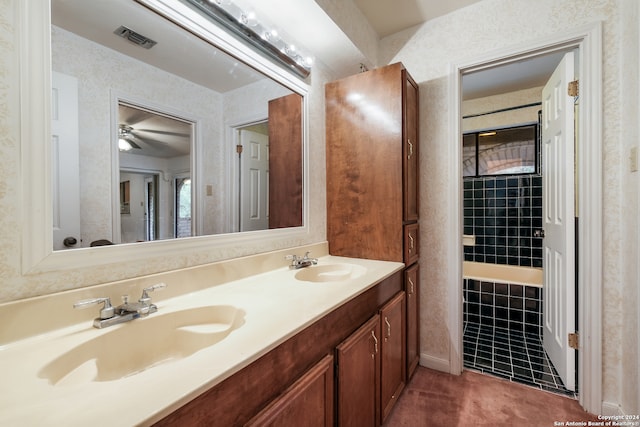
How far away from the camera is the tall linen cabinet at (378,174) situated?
65.1 inches

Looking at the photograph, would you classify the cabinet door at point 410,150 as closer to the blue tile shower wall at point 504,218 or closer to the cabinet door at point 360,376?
the cabinet door at point 360,376

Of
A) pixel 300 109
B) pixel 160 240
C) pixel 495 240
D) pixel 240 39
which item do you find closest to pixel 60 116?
pixel 160 240

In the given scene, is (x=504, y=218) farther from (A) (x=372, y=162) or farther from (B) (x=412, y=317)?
(A) (x=372, y=162)

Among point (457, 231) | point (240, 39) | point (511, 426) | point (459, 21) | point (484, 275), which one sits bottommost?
point (511, 426)

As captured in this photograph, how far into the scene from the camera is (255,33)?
4.49 ft

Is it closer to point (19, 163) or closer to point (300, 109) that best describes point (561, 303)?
point (300, 109)

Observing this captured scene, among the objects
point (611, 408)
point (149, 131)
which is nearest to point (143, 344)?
point (149, 131)

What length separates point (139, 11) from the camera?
979 millimetres

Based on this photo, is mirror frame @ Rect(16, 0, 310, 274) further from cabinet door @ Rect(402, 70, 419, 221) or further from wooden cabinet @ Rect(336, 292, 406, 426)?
cabinet door @ Rect(402, 70, 419, 221)

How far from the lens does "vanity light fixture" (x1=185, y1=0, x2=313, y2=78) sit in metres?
1.19

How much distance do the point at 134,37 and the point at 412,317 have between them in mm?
1970

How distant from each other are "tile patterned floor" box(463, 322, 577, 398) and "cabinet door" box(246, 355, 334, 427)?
1.52 metres

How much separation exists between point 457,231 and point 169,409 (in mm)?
1812

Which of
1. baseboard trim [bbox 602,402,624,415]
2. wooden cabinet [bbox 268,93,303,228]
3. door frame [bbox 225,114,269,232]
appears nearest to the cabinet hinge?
baseboard trim [bbox 602,402,624,415]
